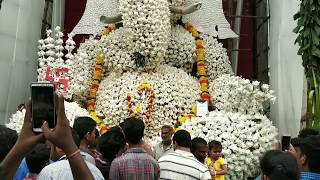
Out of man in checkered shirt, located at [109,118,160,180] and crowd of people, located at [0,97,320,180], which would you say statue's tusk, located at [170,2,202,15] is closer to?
crowd of people, located at [0,97,320,180]

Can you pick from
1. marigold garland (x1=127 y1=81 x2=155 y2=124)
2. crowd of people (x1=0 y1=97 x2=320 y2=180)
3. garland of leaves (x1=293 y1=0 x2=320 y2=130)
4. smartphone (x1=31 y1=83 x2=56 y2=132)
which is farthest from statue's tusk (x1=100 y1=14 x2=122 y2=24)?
smartphone (x1=31 y1=83 x2=56 y2=132)

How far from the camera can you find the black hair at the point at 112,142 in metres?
3.54

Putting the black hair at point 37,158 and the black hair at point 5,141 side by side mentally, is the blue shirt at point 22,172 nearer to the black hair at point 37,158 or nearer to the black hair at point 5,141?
the black hair at point 37,158

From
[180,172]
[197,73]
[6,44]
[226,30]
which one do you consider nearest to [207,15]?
[226,30]

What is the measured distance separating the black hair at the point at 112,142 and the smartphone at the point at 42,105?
1367 mm

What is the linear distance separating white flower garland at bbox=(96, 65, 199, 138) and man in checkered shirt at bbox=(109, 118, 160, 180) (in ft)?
11.6

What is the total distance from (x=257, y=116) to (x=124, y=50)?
1.93 metres

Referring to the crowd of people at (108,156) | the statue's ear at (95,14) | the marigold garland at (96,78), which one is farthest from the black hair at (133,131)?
the statue's ear at (95,14)

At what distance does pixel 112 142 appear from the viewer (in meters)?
3.54

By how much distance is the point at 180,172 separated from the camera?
3.94m

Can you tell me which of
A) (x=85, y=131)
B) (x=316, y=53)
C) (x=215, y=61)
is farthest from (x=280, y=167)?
(x=215, y=61)

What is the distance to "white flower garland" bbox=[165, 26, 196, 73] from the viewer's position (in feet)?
26.1

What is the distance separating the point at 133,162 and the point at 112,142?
0.18 m

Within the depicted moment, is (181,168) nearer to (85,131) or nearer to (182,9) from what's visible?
(85,131)
